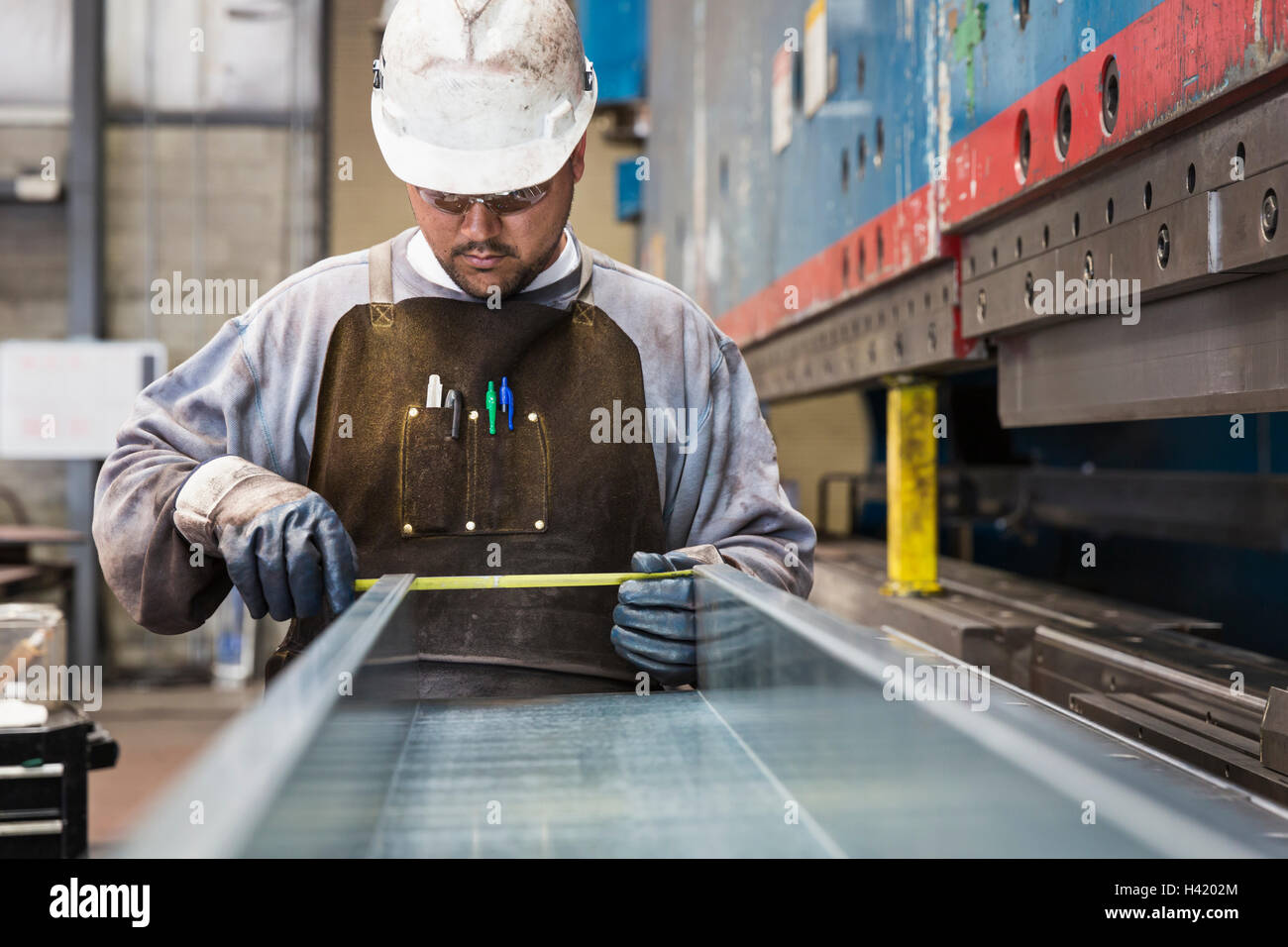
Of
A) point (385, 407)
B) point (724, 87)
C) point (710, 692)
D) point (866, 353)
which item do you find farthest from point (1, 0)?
point (710, 692)

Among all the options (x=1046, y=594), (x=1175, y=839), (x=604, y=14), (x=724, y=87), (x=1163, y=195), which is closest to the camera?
(x=1175, y=839)

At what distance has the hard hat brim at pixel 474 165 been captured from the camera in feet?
6.01

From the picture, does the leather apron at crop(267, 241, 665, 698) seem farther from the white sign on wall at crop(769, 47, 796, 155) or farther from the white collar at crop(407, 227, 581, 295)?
the white sign on wall at crop(769, 47, 796, 155)

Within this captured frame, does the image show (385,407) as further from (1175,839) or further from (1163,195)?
(1175,839)

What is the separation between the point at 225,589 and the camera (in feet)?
6.22

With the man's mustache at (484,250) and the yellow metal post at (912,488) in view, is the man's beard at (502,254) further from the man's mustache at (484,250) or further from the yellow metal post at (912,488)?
the yellow metal post at (912,488)

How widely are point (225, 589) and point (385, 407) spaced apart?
1.21 feet

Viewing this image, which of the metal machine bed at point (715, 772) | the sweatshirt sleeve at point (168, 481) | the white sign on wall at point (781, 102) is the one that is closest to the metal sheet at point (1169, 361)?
the metal machine bed at point (715, 772)

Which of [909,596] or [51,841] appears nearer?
[909,596]

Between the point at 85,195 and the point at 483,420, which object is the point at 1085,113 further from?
the point at 85,195

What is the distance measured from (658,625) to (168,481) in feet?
2.43

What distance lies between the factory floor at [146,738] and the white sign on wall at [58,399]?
4.79 ft

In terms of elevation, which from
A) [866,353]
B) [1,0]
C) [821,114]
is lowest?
[866,353]

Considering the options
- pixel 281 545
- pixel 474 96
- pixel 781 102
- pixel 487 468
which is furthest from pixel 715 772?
pixel 781 102
